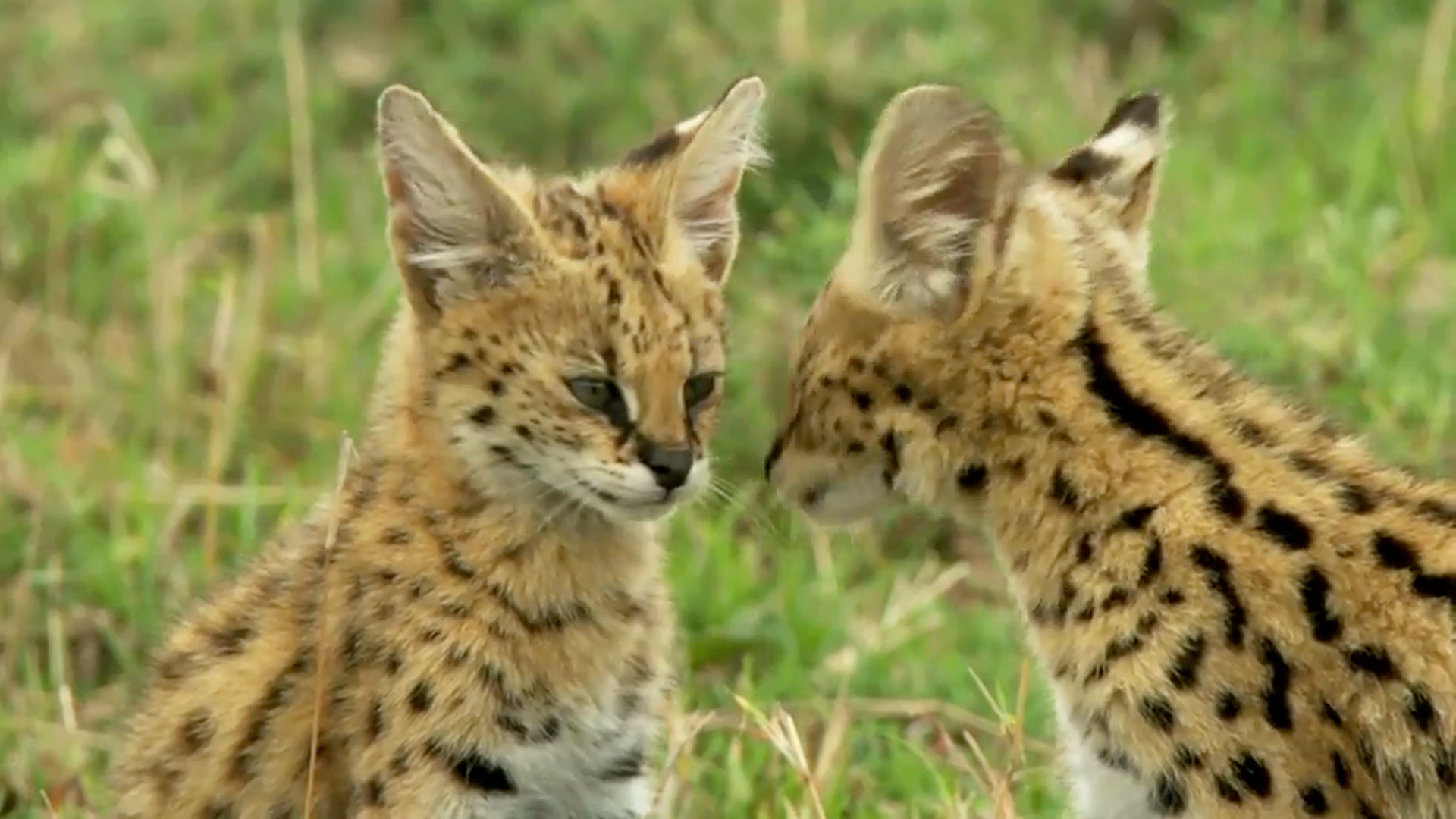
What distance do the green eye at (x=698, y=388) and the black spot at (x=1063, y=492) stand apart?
66 cm

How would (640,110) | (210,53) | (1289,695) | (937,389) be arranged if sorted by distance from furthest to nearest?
1. (210,53)
2. (640,110)
3. (937,389)
4. (1289,695)

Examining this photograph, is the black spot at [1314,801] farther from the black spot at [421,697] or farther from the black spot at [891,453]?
the black spot at [421,697]

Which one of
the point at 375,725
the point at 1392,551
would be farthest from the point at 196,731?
the point at 1392,551

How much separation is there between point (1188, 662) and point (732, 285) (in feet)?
10.6

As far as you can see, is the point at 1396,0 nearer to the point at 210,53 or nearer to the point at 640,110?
the point at 640,110

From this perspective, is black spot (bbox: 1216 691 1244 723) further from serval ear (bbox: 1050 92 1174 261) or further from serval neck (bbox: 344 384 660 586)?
serval neck (bbox: 344 384 660 586)

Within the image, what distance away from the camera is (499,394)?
4.36 metres

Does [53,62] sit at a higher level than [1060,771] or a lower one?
higher

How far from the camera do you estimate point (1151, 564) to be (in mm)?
3902

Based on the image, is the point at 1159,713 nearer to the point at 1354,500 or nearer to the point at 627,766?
the point at 1354,500

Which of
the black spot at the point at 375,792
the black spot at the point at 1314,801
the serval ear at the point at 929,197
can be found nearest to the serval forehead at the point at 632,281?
the serval ear at the point at 929,197

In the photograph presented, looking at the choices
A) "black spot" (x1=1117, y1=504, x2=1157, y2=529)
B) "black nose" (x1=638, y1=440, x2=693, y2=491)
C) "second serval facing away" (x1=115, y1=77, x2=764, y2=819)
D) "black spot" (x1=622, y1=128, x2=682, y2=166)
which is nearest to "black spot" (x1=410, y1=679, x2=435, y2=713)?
"second serval facing away" (x1=115, y1=77, x2=764, y2=819)

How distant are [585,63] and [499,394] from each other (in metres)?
4.27

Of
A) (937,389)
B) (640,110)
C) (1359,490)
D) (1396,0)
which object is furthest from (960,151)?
(1396,0)
